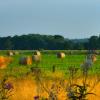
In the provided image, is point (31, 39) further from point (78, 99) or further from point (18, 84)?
point (78, 99)

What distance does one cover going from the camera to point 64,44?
305ft

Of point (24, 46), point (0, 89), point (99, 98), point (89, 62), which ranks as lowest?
point (24, 46)

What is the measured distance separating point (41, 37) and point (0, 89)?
93.9 metres

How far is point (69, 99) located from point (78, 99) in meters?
0.12

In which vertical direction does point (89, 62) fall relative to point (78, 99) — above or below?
above

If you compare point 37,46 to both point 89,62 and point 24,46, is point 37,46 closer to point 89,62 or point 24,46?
point 24,46

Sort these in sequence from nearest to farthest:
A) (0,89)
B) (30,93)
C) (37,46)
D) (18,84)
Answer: (0,89)
(30,93)
(18,84)
(37,46)

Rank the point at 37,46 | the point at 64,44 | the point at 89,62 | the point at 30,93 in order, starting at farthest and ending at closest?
the point at 37,46
the point at 64,44
the point at 30,93
the point at 89,62

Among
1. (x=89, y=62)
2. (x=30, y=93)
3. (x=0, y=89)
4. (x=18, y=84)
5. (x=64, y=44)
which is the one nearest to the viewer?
(x=89, y=62)

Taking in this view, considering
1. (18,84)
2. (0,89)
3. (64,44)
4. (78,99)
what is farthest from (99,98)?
(64,44)

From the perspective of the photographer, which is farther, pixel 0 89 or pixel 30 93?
pixel 30 93

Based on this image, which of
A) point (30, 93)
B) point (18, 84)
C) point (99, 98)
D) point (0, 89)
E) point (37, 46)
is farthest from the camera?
point (37, 46)

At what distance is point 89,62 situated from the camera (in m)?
6.36

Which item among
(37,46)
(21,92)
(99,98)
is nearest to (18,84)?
(21,92)
